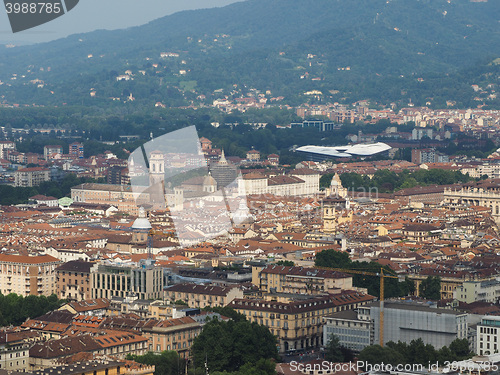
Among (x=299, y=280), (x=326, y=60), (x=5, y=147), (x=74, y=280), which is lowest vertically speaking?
(x=74, y=280)

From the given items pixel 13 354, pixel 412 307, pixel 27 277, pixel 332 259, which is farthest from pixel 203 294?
pixel 13 354

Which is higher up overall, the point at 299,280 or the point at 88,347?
the point at 299,280

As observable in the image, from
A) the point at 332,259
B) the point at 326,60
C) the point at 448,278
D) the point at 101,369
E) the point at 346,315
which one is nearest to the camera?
the point at 101,369

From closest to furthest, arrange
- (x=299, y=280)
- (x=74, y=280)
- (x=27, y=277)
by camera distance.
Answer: (x=299, y=280)
(x=74, y=280)
(x=27, y=277)

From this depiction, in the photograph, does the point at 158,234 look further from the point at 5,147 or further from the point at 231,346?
the point at 5,147

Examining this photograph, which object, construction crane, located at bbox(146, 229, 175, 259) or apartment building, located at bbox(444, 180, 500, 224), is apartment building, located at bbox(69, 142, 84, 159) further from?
construction crane, located at bbox(146, 229, 175, 259)

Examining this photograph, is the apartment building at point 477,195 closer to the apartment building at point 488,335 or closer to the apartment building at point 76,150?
the apartment building at point 488,335

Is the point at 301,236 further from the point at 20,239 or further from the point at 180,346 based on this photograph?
the point at 180,346
